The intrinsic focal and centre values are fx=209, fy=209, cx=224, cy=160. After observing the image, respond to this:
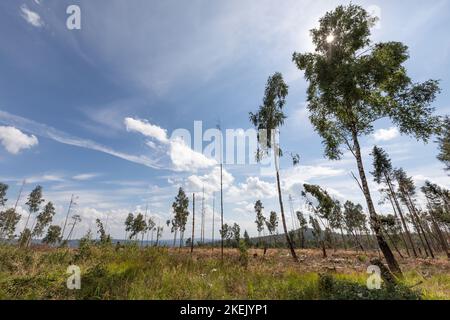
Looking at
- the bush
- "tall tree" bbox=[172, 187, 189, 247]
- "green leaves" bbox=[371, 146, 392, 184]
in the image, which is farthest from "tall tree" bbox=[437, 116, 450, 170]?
"tall tree" bbox=[172, 187, 189, 247]

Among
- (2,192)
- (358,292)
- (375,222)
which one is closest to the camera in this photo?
(358,292)

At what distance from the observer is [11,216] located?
50.4 metres

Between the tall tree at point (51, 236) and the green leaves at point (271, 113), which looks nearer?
the green leaves at point (271, 113)

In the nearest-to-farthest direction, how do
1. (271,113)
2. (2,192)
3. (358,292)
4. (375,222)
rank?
1. (358,292)
2. (375,222)
3. (271,113)
4. (2,192)

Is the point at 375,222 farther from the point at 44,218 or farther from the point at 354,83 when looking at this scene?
the point at 44,218

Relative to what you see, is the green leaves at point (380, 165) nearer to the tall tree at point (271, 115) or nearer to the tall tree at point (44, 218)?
the tall tree at point (271, 115)

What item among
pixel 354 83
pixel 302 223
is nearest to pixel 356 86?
pixel 354 83

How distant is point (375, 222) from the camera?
9.32m

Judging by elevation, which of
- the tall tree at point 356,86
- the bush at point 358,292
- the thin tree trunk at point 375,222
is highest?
the tall tree at point 356,86

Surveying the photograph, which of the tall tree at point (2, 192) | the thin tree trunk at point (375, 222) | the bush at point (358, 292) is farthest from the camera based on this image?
the tall tree at point (2, 192)

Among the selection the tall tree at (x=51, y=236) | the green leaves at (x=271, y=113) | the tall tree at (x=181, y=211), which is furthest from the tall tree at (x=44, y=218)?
the green leaves at (x=271, y=113)

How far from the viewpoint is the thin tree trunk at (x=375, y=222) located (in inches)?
348
